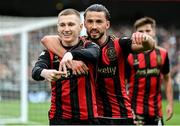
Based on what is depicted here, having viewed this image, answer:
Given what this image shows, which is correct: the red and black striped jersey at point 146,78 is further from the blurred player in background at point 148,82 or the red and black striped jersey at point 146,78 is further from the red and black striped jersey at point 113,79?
the red and black striped jersey at point 113,79

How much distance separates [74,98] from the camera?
6023 millimetres

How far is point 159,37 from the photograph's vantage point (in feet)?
106

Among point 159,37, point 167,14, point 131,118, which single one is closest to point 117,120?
point 131,118

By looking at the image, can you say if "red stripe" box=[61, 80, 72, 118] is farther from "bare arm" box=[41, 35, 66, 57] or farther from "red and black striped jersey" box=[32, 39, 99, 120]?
"bare arm" box=[41, 35, 66, 57]

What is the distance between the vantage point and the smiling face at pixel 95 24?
6.31m

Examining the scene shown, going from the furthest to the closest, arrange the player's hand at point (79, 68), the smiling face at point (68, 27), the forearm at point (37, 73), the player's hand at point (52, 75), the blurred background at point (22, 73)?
1. the blurred background at point (22, 73)
2. the smiling face at point (68, 27)
3. the forearm at point (37, 73)
4. the player's hand at point (79, 68)
5. the player's hand at point (52, 75)

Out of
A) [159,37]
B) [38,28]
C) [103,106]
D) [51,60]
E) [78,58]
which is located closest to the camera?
[78,58]

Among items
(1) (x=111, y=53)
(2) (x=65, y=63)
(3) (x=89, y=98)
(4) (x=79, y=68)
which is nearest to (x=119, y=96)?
(1) (x=111, y=53)

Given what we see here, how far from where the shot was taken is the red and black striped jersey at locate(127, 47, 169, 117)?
9211 millimetres

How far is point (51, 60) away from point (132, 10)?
2778cm

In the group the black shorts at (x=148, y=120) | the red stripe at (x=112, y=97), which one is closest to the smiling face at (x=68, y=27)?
the red stripe at (x=112, y=97)

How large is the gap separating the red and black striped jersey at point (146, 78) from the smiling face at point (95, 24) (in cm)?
284

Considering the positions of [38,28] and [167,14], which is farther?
[167,14]

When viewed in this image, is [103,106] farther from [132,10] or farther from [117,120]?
[132,10]
